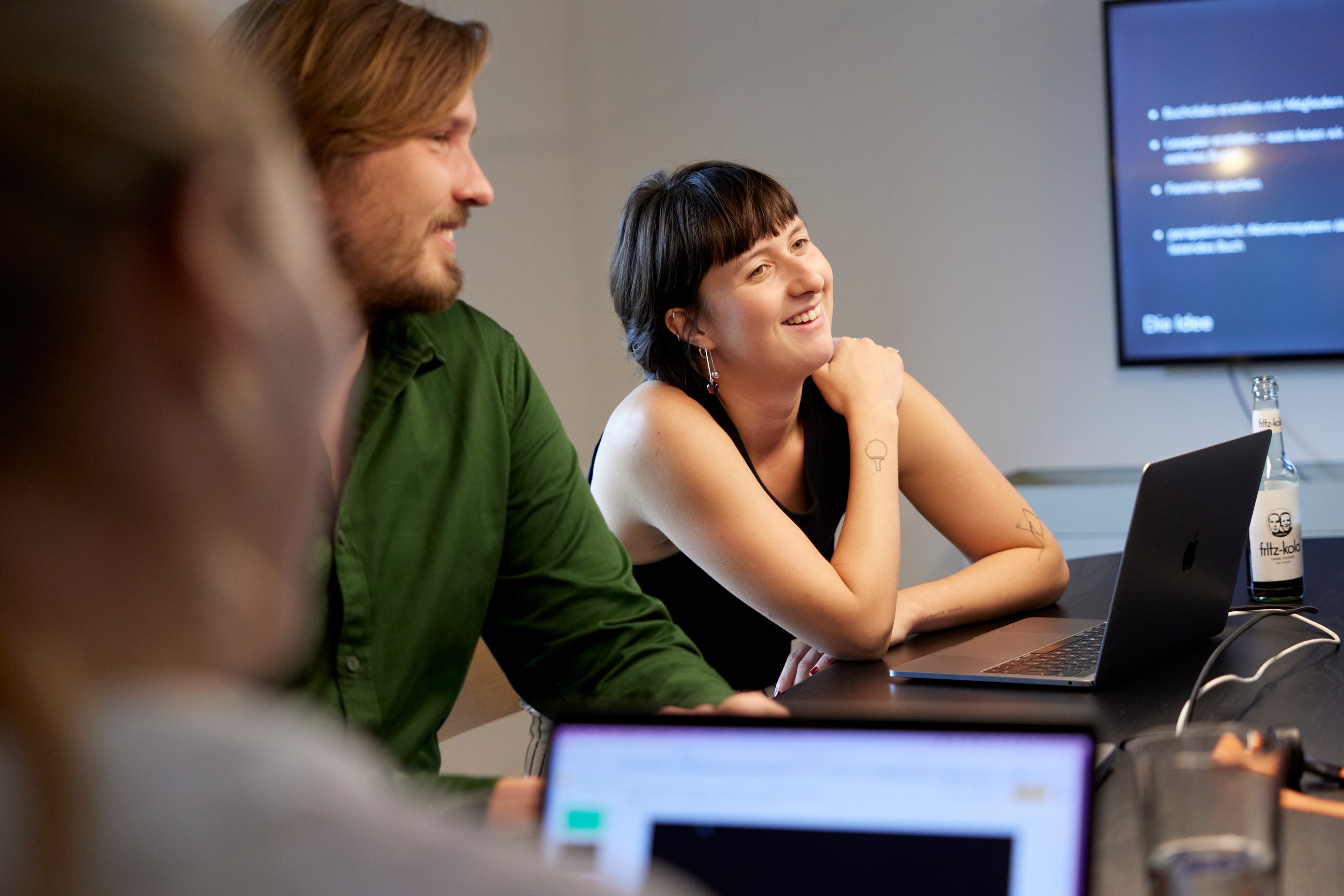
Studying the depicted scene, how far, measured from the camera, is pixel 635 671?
3.88ft

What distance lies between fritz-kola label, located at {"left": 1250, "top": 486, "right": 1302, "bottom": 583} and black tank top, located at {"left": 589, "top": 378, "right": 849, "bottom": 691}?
1.88ft

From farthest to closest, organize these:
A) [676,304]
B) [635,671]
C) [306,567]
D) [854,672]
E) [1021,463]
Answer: [1021,463] → [676,304] → [854,672] → [635,671] → [306,567]

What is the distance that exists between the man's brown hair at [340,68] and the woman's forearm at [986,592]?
930 millimetres

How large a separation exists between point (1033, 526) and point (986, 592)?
0.78ft

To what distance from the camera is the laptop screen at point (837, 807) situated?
55 cm

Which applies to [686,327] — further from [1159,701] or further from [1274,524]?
[1159,701]

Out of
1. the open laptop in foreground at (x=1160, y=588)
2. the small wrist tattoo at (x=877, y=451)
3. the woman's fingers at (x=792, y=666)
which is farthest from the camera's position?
the small wrist tattoo at (x=877, y=451)

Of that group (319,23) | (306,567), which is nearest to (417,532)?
(319,23)

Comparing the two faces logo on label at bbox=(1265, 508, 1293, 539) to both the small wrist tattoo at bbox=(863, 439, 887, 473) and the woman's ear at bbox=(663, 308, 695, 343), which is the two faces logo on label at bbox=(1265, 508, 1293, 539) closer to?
the small wrist tattoo at bbox=(863, 439, 887, 473)

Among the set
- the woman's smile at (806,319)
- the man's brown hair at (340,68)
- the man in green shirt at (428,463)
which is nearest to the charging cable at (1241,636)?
the man in green shirt at (428,463)

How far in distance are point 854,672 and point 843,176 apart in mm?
2518

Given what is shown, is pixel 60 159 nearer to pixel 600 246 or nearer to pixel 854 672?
pixel 854 672

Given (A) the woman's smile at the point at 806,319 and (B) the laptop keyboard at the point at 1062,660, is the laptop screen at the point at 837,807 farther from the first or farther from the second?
(A) the woman's smile at the point at 806,319

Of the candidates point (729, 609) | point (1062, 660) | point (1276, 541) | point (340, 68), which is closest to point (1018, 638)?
point (1062, 660)
